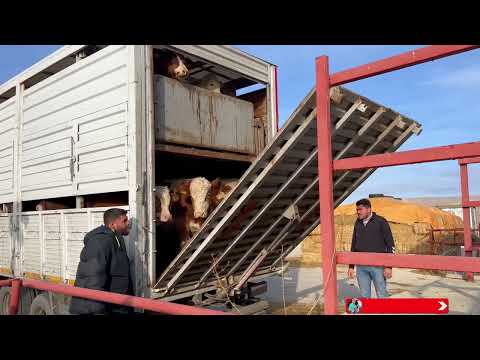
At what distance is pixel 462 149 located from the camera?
2.13 meters

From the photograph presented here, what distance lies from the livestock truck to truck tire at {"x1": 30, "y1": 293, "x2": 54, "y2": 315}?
2 cm

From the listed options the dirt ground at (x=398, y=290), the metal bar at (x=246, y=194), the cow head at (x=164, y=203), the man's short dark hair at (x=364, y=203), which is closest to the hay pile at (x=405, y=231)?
the dirt ground at (x=398, y=290)

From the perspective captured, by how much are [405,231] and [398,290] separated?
23.9 ft

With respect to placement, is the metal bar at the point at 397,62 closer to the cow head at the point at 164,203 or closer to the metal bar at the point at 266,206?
the metal bar at the point at 266,206

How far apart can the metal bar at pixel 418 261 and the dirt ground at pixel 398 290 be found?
5284 mm

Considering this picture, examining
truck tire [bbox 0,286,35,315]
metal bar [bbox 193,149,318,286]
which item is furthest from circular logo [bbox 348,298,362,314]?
truck tire [bbox 0,286,35,315]

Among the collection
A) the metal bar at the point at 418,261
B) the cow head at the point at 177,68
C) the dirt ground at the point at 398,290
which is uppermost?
the cow head at the point at 177,68

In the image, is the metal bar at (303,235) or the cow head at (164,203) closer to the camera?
the cow head at (164,203)

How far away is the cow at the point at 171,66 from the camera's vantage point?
5391 millimetres

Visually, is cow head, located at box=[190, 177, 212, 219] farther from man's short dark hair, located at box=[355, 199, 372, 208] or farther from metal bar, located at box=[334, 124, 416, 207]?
metal bar, located at box=[334, 124, 416, 207]

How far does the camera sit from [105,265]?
12.4 feet

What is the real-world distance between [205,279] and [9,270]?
13.3 ft

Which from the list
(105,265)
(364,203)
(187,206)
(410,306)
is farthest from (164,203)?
(410,306)
